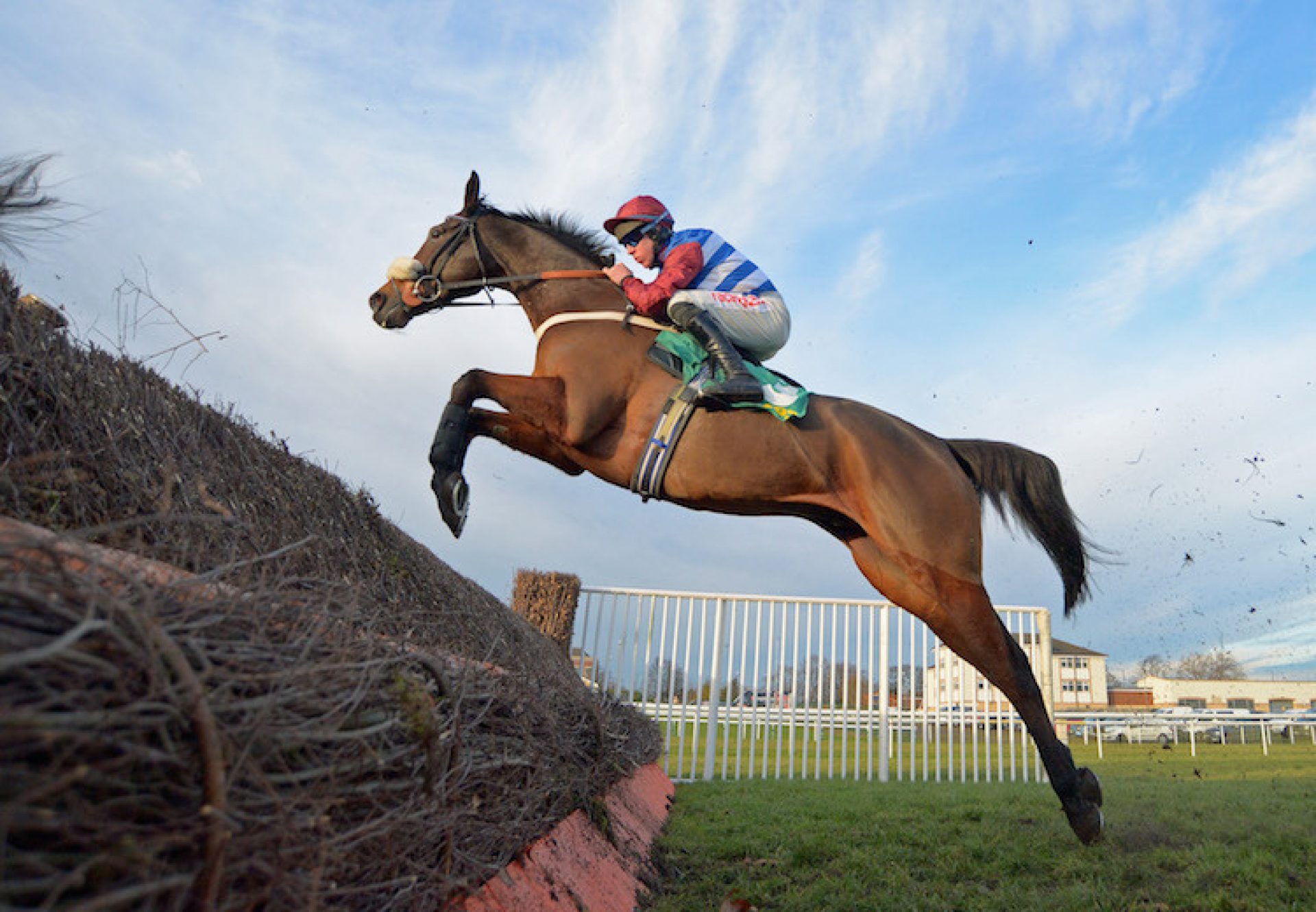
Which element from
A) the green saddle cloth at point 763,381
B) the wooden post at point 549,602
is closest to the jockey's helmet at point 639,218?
the green saddle cloth at point 763,381

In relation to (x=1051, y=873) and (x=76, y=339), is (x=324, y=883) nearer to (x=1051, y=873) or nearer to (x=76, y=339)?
(x=76, y=339)

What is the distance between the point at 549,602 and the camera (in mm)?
9961

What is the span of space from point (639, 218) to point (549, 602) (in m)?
6.50

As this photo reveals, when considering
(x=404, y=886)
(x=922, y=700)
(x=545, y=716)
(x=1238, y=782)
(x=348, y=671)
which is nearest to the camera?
(x=348, y=671)

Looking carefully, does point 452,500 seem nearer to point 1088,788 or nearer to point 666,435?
point 666,435

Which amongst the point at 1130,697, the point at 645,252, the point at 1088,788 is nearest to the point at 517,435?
the point at 645,252

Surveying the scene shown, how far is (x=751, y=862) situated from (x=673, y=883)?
0.63 metres

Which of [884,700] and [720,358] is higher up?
[720,358]

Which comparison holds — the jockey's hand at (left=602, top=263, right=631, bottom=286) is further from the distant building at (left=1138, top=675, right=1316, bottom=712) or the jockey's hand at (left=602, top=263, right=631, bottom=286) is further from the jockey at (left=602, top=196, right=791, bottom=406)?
the distant building at (left=1138, top=675, right=1316, bottom=712)

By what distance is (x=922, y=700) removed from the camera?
418 inches

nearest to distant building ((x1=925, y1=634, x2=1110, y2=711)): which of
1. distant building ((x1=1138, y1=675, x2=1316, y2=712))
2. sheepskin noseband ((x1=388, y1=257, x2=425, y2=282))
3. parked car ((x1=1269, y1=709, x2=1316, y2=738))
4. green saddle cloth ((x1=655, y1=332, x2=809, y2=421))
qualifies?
green saddle cloth ((x1=655, y1=332, x2=809, y2=421))

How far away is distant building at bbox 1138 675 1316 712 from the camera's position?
44.4 metres

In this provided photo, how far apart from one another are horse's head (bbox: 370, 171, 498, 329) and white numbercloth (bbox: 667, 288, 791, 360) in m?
1.20

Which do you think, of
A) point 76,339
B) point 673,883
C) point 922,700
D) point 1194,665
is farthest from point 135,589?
point 1194,665
